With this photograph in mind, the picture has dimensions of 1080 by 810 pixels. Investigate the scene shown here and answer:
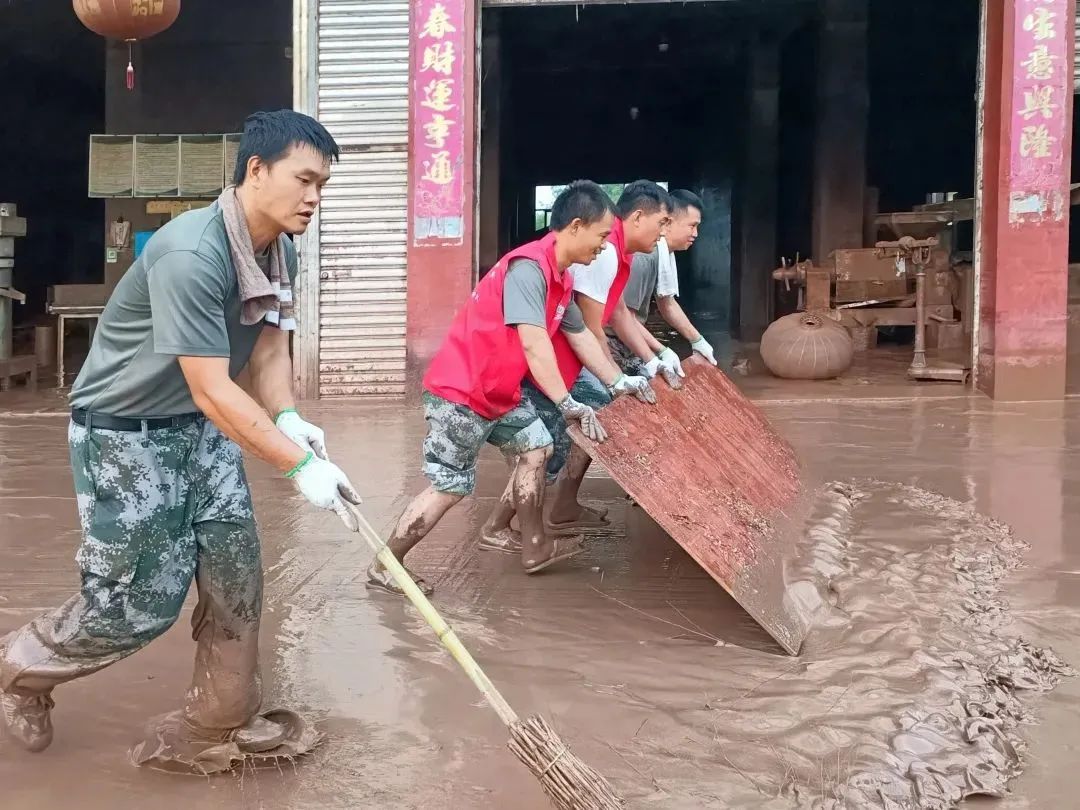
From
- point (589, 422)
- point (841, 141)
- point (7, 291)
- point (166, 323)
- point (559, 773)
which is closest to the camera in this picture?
point (559, 773)

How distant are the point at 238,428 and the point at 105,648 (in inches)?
26.6

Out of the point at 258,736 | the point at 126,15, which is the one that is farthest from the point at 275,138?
the point at 126,15

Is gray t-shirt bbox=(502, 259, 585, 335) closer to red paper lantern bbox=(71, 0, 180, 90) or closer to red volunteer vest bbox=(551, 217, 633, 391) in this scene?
red volunteer vest bbox=(551, 217, 633, 391)

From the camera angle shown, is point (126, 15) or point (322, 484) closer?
point (322, 484)

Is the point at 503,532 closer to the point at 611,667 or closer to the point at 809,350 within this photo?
the point at 611,667

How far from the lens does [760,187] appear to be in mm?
16172

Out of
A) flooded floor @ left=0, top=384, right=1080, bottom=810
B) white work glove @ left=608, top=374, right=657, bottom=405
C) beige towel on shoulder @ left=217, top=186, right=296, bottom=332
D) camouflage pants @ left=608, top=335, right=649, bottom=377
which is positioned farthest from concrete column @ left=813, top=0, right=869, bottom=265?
beige towel on shoulder @ left=217, top=186, right=296, bottom=332

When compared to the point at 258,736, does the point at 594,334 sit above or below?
above

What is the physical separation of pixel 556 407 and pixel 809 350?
6392 mm

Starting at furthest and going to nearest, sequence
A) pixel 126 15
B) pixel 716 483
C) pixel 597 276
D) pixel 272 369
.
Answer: pixel 126 15, pixel 597 276, pixel 716 483, pixel 272 369

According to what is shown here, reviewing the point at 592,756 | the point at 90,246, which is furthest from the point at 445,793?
the point at 90,246

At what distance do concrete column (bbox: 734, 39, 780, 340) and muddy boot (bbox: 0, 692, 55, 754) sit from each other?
13.4 meters

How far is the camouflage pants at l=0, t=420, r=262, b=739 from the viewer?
8.75 ft

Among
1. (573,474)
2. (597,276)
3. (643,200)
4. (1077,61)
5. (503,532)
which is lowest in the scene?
(503,532)
